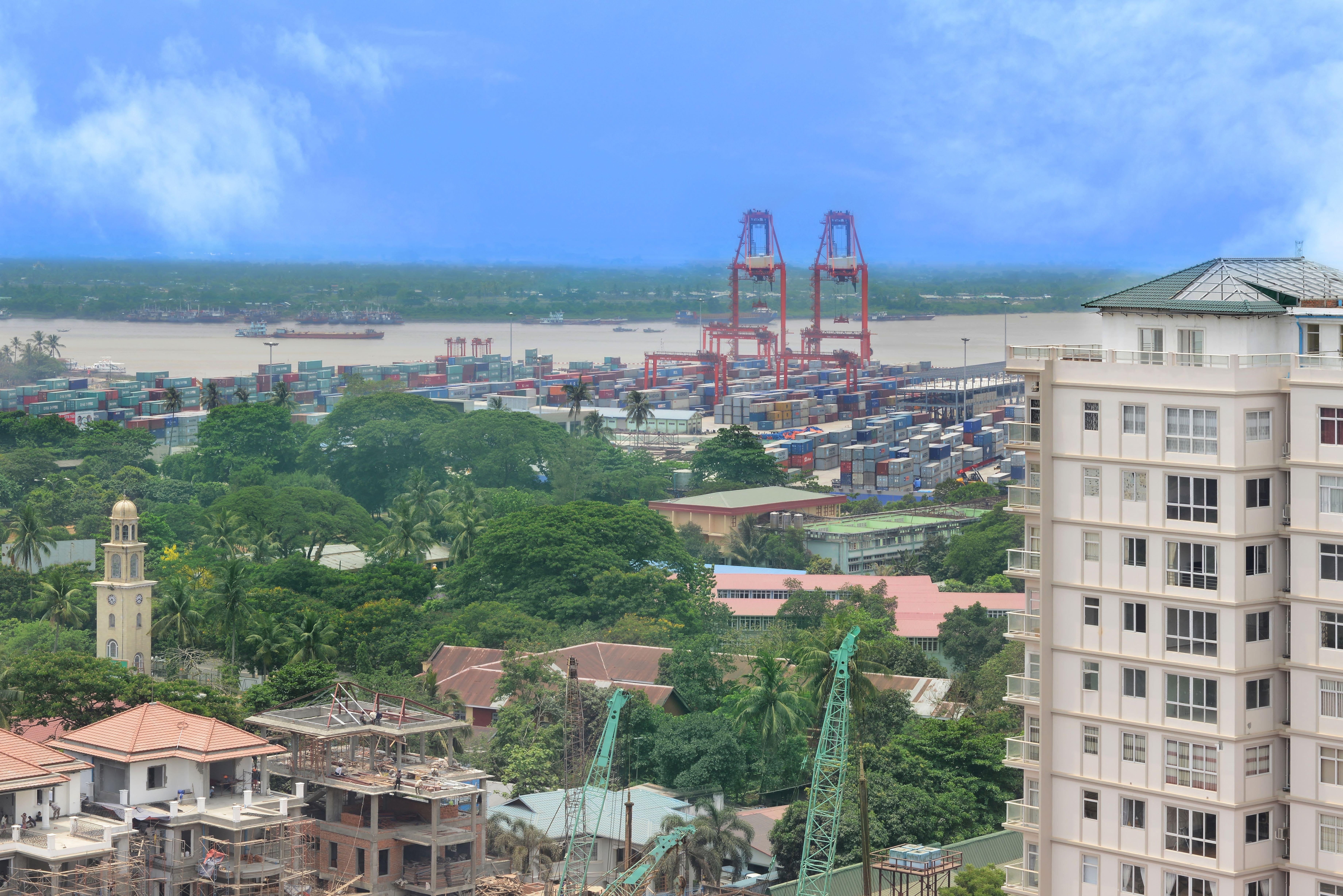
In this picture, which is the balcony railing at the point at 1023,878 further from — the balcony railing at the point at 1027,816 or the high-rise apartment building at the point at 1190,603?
the balcony railing at the point at 1027,816

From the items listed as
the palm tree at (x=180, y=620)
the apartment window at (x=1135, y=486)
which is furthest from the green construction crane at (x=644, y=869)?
the palm tree at (x=180, y=620)

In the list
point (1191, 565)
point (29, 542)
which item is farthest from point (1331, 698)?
point (29, 542)

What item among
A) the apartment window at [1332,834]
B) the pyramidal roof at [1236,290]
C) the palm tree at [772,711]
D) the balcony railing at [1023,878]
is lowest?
the palm tree at [772,711]

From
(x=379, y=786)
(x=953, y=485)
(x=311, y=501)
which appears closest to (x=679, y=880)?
(x=379, y=786)

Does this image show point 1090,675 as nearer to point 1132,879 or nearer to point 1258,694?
point 1258,694

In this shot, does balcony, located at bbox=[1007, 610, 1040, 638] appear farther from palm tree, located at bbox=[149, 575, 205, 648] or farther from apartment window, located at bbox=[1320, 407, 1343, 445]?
palm tree, located at bbox=[149, 575, 205, 648]

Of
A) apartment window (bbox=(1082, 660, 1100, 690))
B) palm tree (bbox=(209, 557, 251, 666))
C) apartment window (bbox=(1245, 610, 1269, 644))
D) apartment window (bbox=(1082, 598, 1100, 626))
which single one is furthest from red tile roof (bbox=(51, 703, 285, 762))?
apartment window (bbox=(1245, 610, 1269, 644))
